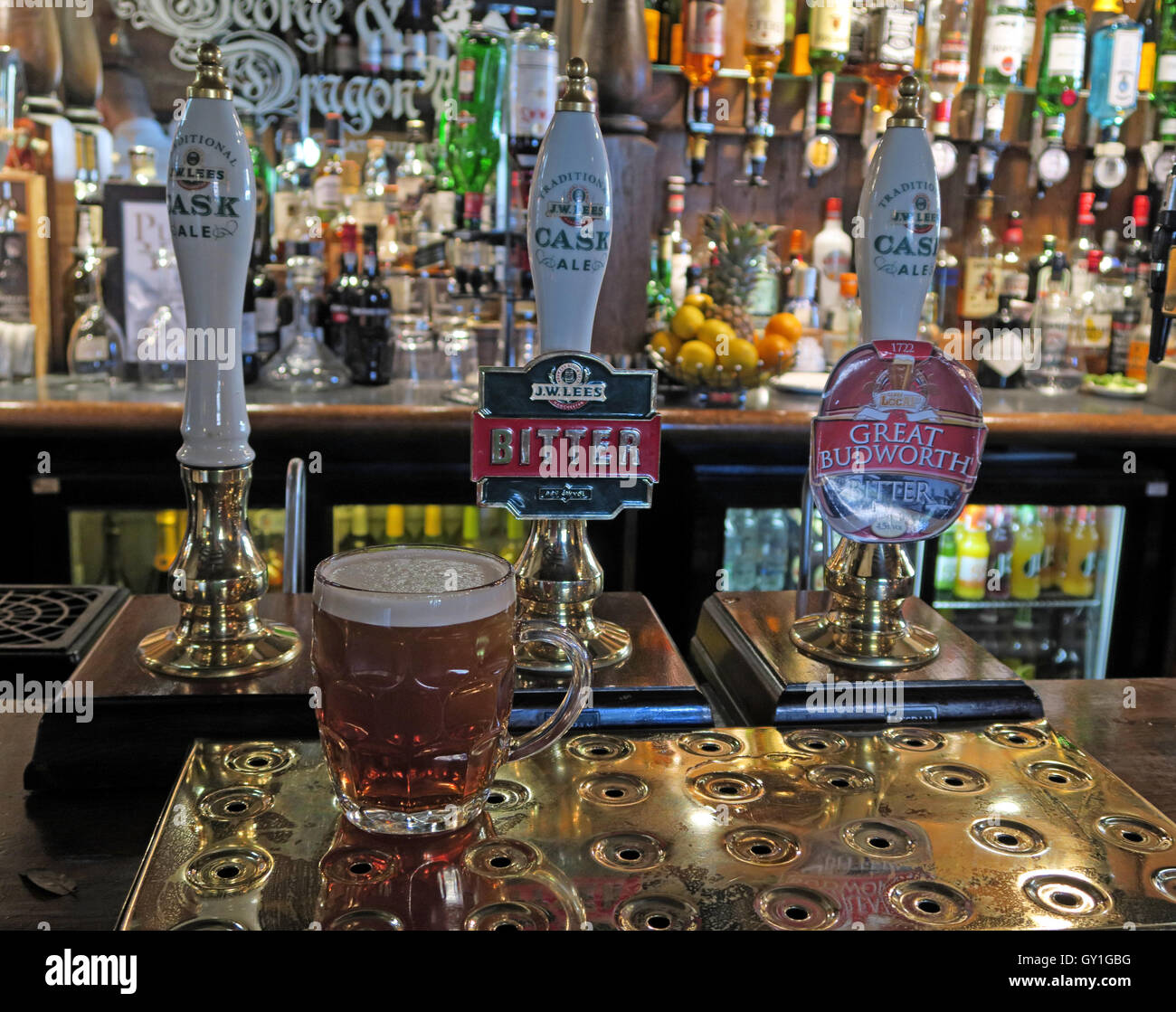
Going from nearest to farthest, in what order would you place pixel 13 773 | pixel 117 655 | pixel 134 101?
pixel 13 773 → pixel 117 655 → pixel 134 101

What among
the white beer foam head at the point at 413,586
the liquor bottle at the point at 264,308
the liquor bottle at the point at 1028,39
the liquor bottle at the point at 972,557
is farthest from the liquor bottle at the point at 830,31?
the white beer foam head at the point at 413,586

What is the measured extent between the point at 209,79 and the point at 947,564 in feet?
8.51

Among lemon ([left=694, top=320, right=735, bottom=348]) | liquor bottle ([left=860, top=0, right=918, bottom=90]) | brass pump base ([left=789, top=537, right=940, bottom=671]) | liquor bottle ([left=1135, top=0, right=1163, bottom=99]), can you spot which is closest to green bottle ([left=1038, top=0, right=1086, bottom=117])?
liquor bottle ([left=1135, top=0, right=1163, bottom=99])

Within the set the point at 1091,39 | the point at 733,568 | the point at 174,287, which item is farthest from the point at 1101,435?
the point at 174,287

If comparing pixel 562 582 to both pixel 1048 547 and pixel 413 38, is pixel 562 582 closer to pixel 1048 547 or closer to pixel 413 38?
Answer: pixel 1048 547

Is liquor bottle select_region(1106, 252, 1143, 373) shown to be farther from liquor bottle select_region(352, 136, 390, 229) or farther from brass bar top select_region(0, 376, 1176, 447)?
liquor bottle select_region(352, 136, 390, 229)

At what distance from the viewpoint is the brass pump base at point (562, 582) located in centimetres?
110

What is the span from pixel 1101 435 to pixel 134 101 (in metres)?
2.77

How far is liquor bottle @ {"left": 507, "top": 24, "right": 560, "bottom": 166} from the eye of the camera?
2.65 m

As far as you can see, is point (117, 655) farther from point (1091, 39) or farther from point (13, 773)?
point (1091, 39)

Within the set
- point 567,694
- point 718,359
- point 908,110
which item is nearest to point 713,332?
point 718,359

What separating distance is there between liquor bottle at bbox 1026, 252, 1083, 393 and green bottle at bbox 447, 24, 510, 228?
1.69 metres

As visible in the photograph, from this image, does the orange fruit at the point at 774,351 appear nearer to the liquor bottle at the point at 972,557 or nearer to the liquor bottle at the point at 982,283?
the liquor bottle at the point at 972,557

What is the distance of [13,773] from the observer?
3.08 feet
